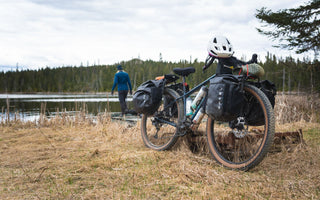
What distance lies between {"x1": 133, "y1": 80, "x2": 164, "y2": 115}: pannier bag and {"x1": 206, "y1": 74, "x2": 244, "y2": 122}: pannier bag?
132cm

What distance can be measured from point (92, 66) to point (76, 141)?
107122mm

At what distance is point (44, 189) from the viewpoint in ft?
9.42

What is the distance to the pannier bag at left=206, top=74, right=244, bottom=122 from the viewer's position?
3.19m

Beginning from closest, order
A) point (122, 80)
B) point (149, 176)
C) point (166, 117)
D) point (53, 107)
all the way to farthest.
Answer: point (149, 176)
point (166, 117)
point (122, 80)
point (53, 107)

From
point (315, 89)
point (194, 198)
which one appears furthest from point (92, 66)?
point (194, 198)

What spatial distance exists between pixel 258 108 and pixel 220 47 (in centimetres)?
99

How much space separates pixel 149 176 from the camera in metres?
3.17

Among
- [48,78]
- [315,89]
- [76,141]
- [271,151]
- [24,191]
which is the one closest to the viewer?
[24,191]

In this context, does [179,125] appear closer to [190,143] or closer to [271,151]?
[190,143]

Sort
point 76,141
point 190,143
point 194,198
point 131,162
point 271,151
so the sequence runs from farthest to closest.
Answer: point 76,141 → point 190,143 → point 271,151 → point 131,162 → point 194,198

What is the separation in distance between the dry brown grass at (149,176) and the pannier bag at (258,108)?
24.0 inches

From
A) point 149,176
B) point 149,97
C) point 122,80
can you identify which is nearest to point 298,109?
point 122,80

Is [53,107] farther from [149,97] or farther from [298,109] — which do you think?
[149,97]

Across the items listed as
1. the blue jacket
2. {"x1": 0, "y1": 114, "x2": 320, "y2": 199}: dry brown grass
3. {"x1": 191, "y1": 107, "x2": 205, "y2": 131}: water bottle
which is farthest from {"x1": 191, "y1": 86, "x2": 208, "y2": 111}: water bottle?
the blue jacket
